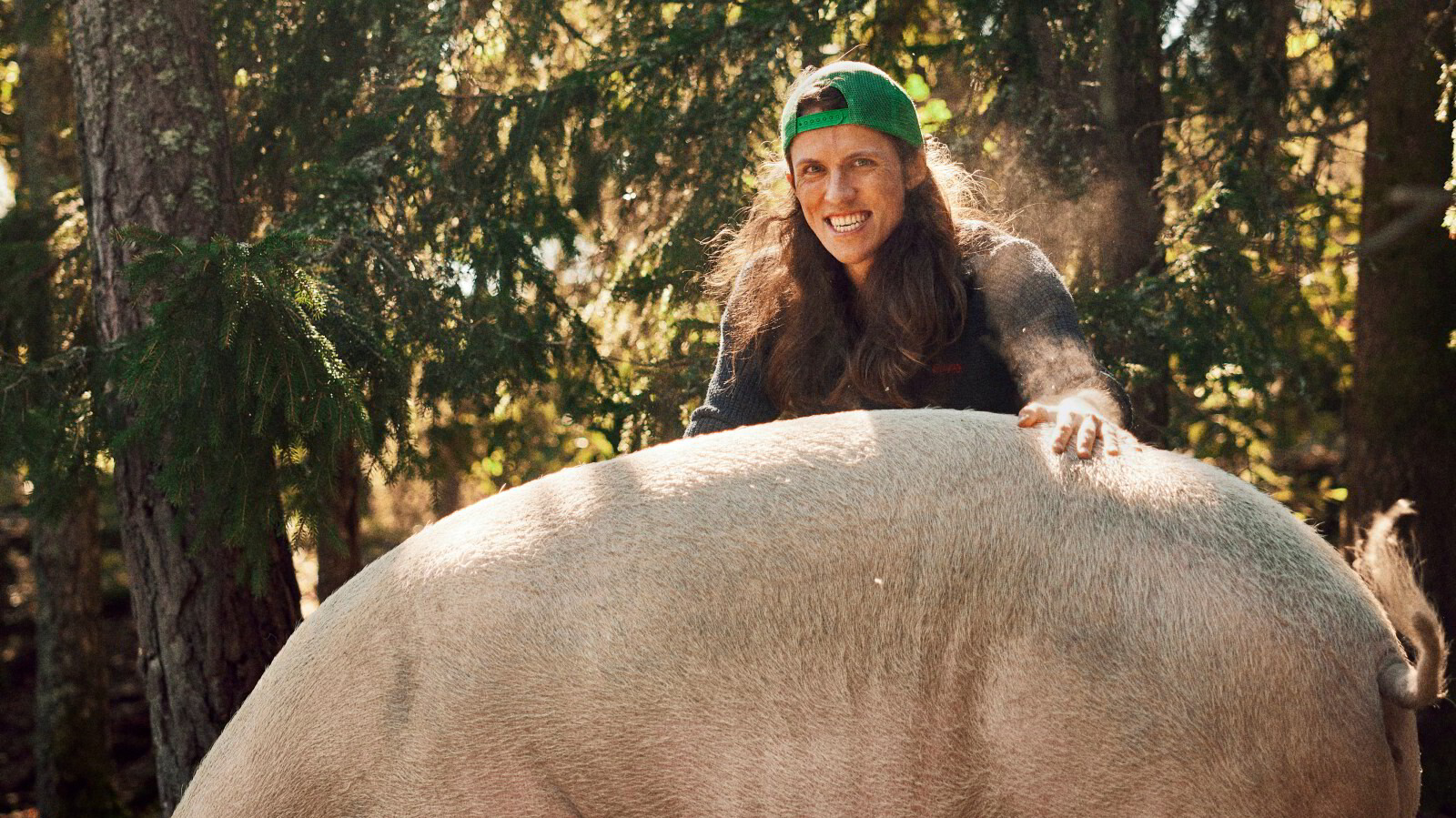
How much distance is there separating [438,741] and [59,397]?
2884 millimetres

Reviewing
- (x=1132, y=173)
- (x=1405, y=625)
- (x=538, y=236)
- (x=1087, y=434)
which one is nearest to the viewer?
(x=1405, y=625)

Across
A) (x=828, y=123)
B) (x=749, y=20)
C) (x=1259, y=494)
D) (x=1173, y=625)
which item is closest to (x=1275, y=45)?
(x=749, y=20)

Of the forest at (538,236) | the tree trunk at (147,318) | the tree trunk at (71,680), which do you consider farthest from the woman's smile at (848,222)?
the tree trunk at (71,680)

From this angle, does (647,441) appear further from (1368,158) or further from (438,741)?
(1368,158)

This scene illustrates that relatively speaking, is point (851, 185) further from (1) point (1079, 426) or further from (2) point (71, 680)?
(2) point (71, 680)

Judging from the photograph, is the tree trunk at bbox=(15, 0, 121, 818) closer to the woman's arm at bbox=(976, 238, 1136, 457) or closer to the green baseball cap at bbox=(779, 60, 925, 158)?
the green baseball cap at bbox=(779, 60, 925, 158)

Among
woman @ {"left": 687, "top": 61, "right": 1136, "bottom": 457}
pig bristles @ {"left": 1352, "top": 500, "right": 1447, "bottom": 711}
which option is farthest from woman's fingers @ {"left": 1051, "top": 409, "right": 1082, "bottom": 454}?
pig bristles @ {"left": 1352, "top": 500, "right": 1447, "bottom": 711}

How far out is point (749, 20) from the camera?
16.5 feet

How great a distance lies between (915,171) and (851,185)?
7.6 inches

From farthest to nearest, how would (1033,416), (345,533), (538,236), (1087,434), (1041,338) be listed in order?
(345,533), (538,236), (1041,338), (1033,416), (1087,434)

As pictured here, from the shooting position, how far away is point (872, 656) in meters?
2.10

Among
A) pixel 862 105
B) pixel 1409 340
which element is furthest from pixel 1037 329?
pixel 1409 340

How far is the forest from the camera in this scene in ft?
13.4

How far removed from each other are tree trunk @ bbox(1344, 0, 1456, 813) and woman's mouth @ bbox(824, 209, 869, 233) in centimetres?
359
